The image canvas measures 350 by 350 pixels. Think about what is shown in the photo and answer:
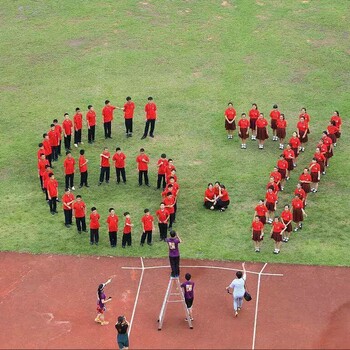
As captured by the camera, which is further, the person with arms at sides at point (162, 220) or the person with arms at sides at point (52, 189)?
the person with arms at sides at point (52, 189)

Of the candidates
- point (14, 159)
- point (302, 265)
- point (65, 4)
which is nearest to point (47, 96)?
point (14, 159)

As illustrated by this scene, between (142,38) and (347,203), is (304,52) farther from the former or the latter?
(347,203)

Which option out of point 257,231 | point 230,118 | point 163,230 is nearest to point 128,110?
point 230,118

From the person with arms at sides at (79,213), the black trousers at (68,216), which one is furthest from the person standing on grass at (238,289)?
the black trousers at (68,216)

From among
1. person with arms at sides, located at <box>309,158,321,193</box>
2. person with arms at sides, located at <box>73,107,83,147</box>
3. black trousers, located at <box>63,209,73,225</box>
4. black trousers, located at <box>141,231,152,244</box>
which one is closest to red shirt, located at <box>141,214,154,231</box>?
black trousers, located at <box>141,231,152,244</box>

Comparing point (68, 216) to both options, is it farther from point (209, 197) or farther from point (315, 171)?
point (315, 171)

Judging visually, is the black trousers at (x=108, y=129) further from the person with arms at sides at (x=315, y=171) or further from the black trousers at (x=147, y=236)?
the person with arms at sides at (x=315, y=171)
